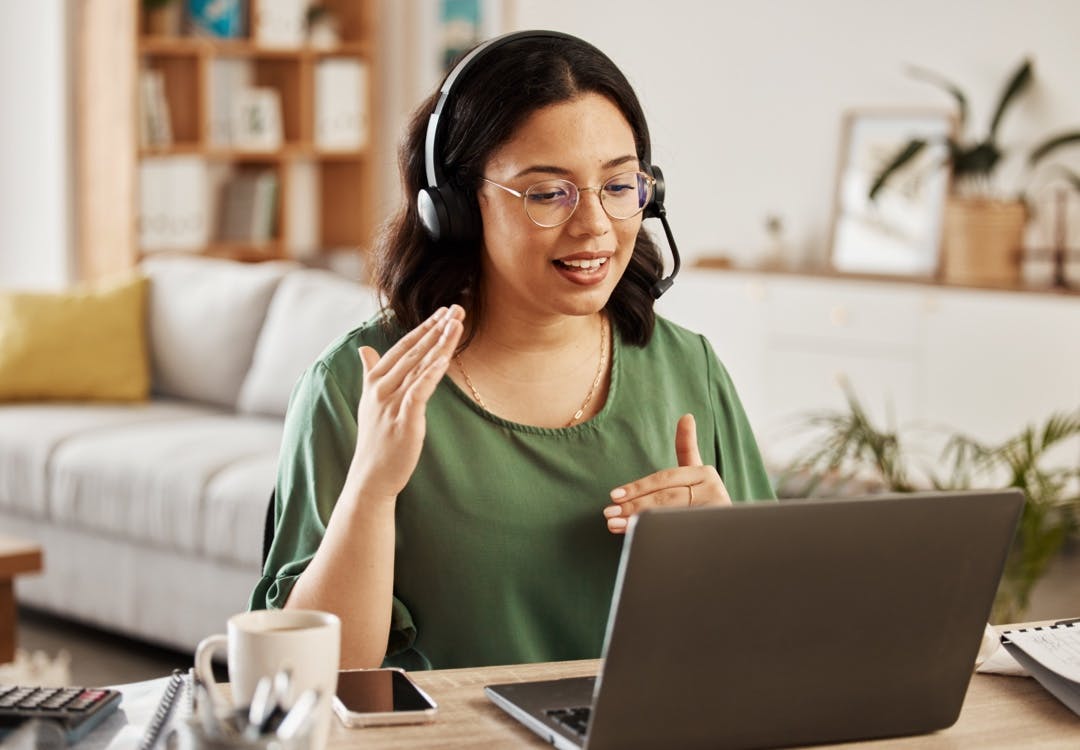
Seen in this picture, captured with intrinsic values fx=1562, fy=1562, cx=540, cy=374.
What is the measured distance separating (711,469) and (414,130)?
0.49 metres

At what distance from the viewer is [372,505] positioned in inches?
55.0

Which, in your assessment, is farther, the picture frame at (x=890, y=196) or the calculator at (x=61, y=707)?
the picture frame at (x=890, y=196)

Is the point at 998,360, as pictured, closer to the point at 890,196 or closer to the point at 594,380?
the point at 890,196

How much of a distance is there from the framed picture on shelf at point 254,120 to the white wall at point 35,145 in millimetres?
660

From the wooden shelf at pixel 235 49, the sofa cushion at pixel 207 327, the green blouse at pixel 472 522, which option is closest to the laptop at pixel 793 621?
the green blouse at pixel 472 522

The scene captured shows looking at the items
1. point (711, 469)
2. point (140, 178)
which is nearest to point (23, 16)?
point (140, 178)

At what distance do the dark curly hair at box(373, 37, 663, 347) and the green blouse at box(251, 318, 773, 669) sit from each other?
0.08m

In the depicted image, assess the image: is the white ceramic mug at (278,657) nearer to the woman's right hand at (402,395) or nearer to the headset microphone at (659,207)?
the woman's right hand at (402,395)

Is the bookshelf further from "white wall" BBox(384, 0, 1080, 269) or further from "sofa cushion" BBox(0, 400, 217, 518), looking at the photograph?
"sofa cushion" BBox(0, 400, 217, 518)

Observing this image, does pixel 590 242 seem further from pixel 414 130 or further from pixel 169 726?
pixel 169 726

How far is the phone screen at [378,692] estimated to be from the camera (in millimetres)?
1214

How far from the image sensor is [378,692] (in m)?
1.24

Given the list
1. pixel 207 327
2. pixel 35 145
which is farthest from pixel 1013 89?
pixel 35 145

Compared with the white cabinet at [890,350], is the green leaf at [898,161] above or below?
above
